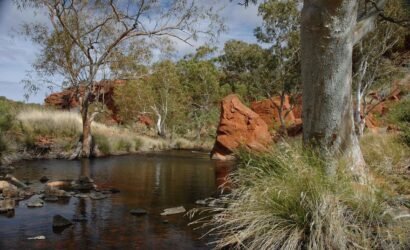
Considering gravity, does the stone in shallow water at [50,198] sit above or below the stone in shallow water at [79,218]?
above

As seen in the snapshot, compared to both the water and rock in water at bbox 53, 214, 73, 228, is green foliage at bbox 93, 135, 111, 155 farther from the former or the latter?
rock in water at bbox 53, 214, 73, 228

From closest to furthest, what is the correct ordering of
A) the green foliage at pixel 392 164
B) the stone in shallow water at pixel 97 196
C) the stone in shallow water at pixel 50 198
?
the green foliage at pixel 392 164, the stone in shallow water at pixel 50 198, the stone in shallow water at pixel 97 196

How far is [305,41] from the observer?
5.41 meters

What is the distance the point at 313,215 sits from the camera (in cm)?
430

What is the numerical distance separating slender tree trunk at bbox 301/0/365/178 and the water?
249 cm

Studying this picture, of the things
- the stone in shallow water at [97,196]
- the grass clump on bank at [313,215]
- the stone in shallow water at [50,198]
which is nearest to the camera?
the grass clump on bank at [313,215]

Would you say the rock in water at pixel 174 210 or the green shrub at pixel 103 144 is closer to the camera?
the rock in water at pixel 174 210

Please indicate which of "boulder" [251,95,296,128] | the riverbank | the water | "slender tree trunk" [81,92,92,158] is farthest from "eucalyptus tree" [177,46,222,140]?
the water

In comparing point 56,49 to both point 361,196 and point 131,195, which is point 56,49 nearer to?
point 131,195

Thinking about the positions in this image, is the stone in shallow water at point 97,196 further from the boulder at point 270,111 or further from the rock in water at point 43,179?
the boulder at point 270,111

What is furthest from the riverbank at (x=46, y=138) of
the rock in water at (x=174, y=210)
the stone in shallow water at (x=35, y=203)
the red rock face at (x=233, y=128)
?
the rock in water at (x=174, y=210)

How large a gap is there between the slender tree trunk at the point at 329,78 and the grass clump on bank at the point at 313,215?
430 mm

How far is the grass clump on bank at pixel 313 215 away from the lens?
4188 millimetres

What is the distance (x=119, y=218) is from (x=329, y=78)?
4912mm
